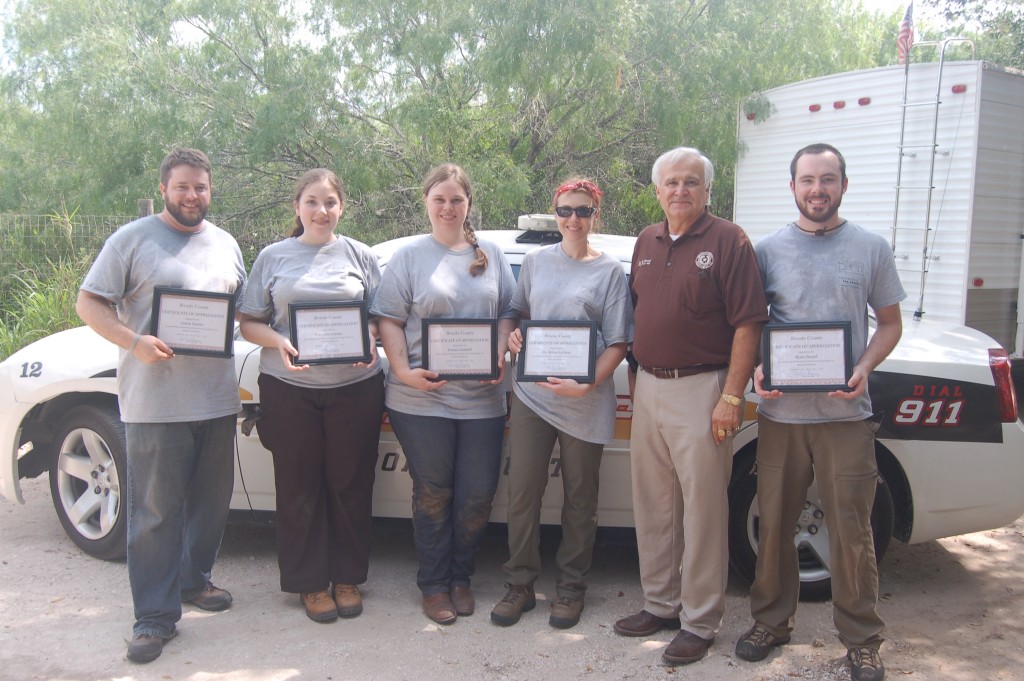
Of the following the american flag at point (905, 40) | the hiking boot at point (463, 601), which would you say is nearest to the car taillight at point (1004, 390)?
the hiking boot at point (463, 601)

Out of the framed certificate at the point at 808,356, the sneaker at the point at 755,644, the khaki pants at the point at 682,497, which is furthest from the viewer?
the sneaker at the point at 755,644

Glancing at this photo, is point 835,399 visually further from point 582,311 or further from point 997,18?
point 997,18

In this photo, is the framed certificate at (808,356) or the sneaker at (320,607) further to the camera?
the sneaker at (320,607)

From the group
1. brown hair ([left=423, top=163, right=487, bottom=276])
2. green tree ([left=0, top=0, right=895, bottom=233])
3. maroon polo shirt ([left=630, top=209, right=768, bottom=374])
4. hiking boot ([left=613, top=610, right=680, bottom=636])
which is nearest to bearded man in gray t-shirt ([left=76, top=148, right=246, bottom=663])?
brown hair ([left=423, top=163, right=487, bottom=276])

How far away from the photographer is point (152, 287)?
3.52m

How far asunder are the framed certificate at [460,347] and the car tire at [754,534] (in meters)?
1.29

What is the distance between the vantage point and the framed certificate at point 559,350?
11.6ft

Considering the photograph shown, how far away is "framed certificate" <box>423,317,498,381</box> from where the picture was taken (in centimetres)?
364

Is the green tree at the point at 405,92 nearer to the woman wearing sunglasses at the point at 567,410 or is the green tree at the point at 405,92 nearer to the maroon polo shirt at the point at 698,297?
the woman wearing sunglasses at the point at 567,410

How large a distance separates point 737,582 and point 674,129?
606cm

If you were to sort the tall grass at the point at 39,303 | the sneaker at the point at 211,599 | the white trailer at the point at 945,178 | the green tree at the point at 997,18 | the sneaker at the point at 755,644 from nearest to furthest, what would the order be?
the sneaker at the point at 755,644
the sneaker at the point at 211,599
the white trailer at the point at 945,178
the tall grass at the point at 39,303
the green tree at the point at 997,18

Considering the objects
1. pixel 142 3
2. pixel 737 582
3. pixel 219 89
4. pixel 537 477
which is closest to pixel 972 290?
pixel 737 582

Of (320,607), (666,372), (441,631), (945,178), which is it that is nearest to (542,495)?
(441,631)

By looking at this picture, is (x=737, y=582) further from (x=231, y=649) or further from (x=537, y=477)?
(x=231, y=649)
